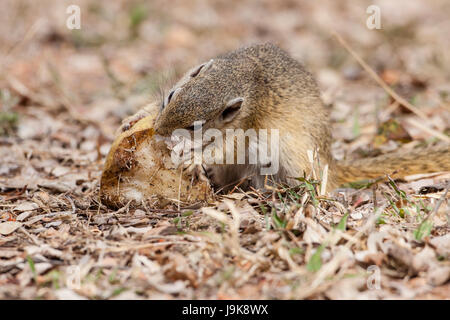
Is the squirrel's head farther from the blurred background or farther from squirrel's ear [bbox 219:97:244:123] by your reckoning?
the blurred background

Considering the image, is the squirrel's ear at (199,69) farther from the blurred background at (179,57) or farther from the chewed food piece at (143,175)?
the chewed food piece at (143,175)

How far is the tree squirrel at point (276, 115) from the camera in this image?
4.48 meters

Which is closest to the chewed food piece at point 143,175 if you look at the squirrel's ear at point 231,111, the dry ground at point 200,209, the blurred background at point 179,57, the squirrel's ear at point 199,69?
the dry ground at point 200,209

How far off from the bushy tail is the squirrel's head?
4.08 ft

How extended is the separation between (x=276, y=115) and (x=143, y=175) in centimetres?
155

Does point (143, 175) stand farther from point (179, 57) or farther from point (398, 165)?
point (179, 57)

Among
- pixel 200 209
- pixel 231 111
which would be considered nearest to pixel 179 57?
pixel 231 111

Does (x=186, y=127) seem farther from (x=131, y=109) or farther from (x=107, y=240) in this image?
(x=131, y=109)

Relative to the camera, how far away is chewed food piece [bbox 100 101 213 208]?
403cm

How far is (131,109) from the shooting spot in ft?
22.7

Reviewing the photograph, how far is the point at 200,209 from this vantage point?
3986 mm

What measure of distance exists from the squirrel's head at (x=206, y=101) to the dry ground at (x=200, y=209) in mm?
647

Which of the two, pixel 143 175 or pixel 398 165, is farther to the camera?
pixel 398 165

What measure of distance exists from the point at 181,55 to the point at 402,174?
548 centimetres
